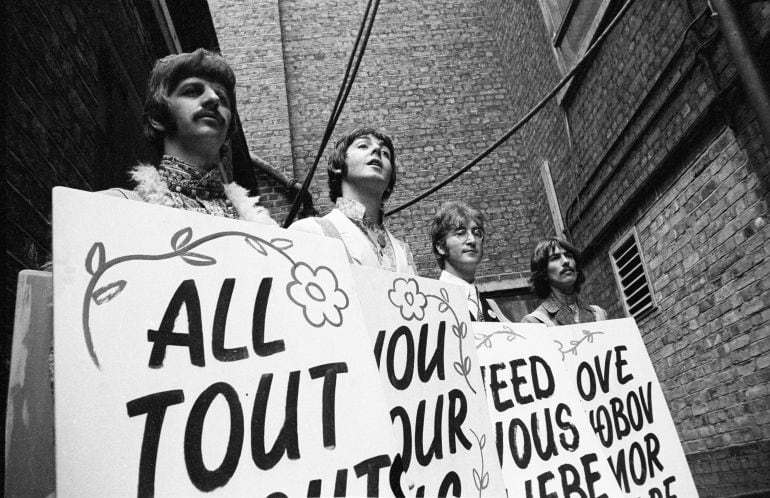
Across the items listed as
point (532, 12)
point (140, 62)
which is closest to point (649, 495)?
point (140, 62)

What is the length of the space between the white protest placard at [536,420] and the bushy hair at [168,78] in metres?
1.09

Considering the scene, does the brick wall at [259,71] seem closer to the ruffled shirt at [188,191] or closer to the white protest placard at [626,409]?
the white protest placard at [626,409]

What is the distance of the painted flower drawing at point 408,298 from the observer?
4.56ft

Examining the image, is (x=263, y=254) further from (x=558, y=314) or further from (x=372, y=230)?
(x=558, y=314)

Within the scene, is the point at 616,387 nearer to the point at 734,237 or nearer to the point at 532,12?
the point at 734,237

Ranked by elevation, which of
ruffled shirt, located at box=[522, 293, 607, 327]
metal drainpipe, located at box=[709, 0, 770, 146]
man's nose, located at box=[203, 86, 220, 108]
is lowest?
ruffled shirt, located at box=[522, 293, 607, 327]

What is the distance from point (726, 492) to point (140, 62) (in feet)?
14.7

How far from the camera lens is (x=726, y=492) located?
3410 millimetres

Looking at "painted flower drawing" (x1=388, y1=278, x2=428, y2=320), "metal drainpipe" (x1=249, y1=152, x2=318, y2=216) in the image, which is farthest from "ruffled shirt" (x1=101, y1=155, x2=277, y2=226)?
"metal drainpipe" (x1=249, y1=152, x2=318, y2=216)

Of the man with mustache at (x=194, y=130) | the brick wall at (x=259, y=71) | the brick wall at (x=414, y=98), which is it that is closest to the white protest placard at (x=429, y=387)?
the man with mustache at (x=194, y=130)

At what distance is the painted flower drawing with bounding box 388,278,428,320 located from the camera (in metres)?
1.39

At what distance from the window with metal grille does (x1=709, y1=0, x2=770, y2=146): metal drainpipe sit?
1.69m

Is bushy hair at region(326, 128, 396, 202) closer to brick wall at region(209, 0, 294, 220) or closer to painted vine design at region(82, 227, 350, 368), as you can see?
painted vine design at region(82, 227, 350, 368)

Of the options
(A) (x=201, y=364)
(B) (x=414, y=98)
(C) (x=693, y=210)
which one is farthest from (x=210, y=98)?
(B) (x=414, y=98)
